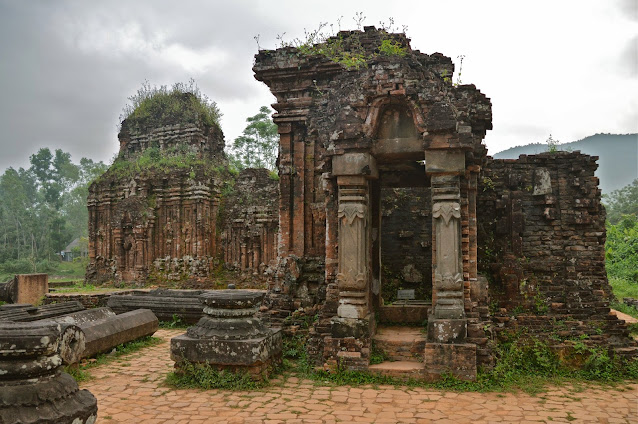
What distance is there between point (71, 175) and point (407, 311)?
55.6 m

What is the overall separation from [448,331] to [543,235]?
13.3ft

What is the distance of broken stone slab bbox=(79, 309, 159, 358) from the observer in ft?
27.2

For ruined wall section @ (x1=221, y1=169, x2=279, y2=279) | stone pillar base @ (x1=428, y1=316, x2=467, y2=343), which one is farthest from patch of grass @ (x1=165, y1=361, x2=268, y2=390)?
ruined wall section @ (x1=221, y1=169, x2=279, y2=279)

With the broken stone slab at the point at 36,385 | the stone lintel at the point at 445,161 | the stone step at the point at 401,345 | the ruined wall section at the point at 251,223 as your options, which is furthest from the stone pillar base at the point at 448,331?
the ruined wall section at the point at 251,223

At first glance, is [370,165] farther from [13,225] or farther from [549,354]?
[13,225]

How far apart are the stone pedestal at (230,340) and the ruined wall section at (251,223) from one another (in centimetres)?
1118

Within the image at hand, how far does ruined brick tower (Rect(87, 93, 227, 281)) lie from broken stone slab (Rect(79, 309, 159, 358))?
895 centimetres

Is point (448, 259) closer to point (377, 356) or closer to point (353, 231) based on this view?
point (353, 231)

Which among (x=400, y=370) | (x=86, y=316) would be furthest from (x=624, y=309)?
(x=86, y=316)

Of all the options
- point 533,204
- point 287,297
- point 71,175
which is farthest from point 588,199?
point 71,175

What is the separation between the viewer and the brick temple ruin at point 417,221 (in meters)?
7.15

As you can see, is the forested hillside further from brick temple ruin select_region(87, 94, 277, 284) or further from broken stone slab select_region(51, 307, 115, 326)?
broken stone slab select_region(51, 307, 115, 326)

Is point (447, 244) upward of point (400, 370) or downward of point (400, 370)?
upward

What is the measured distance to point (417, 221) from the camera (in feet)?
34.1
